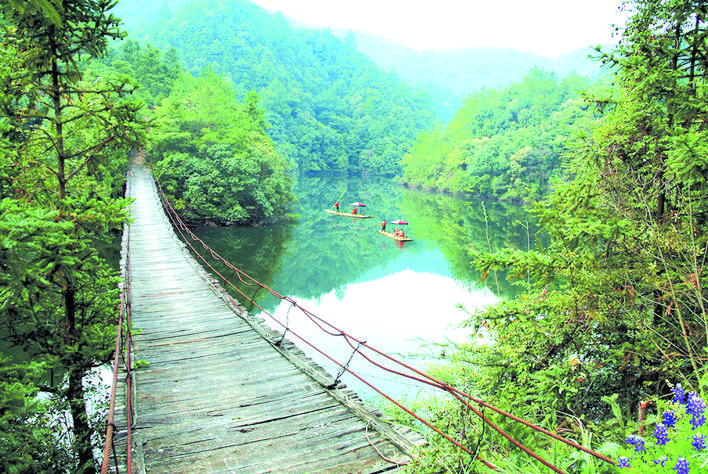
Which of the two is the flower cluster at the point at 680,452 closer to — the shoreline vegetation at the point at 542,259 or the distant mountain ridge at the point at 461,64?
the shoreline vegetation at the point at 542,259

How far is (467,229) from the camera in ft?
92.4

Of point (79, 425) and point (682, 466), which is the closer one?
point (682, 466)

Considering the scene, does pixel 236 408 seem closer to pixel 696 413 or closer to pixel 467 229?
pixel 696 413

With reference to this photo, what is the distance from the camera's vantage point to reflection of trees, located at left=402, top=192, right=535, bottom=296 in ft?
63.4

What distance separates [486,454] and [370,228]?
988 inches

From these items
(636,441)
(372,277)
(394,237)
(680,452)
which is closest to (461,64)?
(394,237)

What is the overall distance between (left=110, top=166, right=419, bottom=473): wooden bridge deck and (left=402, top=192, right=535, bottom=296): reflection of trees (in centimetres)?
1184

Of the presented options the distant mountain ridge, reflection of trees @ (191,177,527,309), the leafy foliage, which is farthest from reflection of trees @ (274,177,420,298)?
the distant mountain ridge

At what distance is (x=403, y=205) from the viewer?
38.7 m

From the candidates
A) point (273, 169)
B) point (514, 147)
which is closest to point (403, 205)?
point (514, 147)

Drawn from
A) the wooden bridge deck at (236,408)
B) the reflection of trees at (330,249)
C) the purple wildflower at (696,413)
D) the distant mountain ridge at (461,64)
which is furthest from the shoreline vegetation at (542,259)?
the distant mountain ridge at (461,64)

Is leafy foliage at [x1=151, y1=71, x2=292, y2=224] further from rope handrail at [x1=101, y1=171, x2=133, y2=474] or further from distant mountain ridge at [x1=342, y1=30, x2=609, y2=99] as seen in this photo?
distant mountain ridge at [x1=342, y1=30, x2=609, y2=99]

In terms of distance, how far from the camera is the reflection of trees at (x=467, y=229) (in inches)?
761

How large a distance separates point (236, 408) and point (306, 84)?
95197mm
